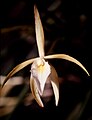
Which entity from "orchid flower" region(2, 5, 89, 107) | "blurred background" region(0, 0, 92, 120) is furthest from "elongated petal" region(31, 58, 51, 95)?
"blurred background" region(0, 0, 92, 120)

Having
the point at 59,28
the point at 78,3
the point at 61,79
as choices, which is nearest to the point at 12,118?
the point at 61,79

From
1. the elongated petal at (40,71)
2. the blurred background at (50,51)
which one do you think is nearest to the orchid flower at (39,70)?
the elongated petal at (40,71)

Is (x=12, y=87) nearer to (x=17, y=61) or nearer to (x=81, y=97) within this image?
(x=17, y=61)

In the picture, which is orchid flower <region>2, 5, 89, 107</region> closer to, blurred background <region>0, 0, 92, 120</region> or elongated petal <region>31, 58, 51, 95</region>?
elongated petal <region>31, 58, 51, 95</region>

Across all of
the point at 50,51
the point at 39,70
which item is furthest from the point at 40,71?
the point at 50,51

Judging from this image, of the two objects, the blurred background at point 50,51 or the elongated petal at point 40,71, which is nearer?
the elongated petal at point 40,71

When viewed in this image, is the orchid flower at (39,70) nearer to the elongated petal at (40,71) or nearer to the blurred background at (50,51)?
the elongated petal at (40,71)
